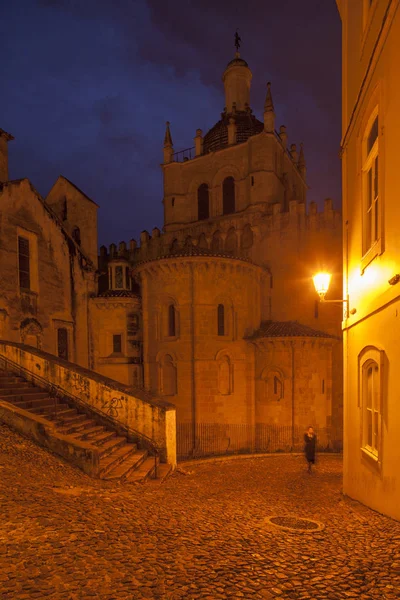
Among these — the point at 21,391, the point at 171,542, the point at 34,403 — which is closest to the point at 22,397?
the point at 34,403

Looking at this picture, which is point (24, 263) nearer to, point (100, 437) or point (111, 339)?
point (111, 339)

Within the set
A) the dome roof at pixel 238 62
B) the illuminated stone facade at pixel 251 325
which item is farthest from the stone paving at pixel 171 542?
the dome roof at pixel 238 62

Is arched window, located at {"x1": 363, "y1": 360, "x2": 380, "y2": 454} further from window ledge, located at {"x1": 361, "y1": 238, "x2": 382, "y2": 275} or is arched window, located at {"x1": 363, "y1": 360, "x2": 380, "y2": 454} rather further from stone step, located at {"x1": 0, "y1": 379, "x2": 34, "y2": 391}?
stone step, located at {"x1": 0, "y1": 379, "x2": 34, "y2": 391}

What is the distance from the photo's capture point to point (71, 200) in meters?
24.9

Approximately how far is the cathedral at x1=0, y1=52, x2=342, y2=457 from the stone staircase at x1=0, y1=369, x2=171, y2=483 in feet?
21.2

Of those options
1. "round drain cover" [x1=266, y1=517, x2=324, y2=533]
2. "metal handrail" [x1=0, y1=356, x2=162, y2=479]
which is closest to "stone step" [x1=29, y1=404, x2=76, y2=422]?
"metal handrail" [x1=0, y1=356, x2=162, y2=479]

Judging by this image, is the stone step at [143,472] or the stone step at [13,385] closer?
the stone step at [143,472]

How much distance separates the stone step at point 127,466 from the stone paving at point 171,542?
1.91 ft

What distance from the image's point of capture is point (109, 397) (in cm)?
1257

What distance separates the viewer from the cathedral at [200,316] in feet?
65.1

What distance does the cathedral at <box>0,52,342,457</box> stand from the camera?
1983 centimetres

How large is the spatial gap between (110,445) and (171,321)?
1244 cm

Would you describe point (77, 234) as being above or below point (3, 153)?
below

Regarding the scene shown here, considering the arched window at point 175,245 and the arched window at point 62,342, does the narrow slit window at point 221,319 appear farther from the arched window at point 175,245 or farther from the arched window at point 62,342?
the arched window at point 175,245
